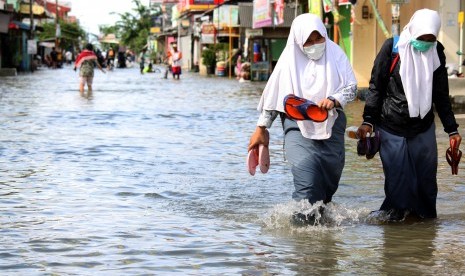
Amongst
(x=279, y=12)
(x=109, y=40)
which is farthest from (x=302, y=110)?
(x=109, y=40)

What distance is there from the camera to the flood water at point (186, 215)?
6.42 meters

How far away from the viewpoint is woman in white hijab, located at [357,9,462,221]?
7.38 meters

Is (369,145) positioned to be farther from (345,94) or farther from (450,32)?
(450,32)

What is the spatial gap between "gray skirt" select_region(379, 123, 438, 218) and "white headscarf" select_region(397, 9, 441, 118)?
0.22 meters

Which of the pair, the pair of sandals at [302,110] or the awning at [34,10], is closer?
the pair of sandals at [302,110]

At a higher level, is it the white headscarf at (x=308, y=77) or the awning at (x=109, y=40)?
the white headscarf at (x=308, y=77)

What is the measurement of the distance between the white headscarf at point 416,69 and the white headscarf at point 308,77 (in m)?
0.36

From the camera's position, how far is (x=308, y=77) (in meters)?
7.30

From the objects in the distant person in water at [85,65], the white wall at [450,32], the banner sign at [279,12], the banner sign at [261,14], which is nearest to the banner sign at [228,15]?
the banner sign at [261,14]

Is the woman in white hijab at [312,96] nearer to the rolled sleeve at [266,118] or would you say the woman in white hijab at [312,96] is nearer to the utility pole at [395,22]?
the rolled sleeve at [266,118]

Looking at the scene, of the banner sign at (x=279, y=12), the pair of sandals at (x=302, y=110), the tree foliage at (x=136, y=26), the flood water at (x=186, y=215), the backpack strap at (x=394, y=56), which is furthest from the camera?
the tree foliage at (x=136, y=26)

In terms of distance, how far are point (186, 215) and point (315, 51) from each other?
1.76m

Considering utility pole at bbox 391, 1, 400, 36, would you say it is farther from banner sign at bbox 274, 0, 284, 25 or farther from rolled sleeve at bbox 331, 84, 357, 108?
banner sign at bbox 274, 0, 284, 25

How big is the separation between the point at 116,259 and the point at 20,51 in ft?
183
